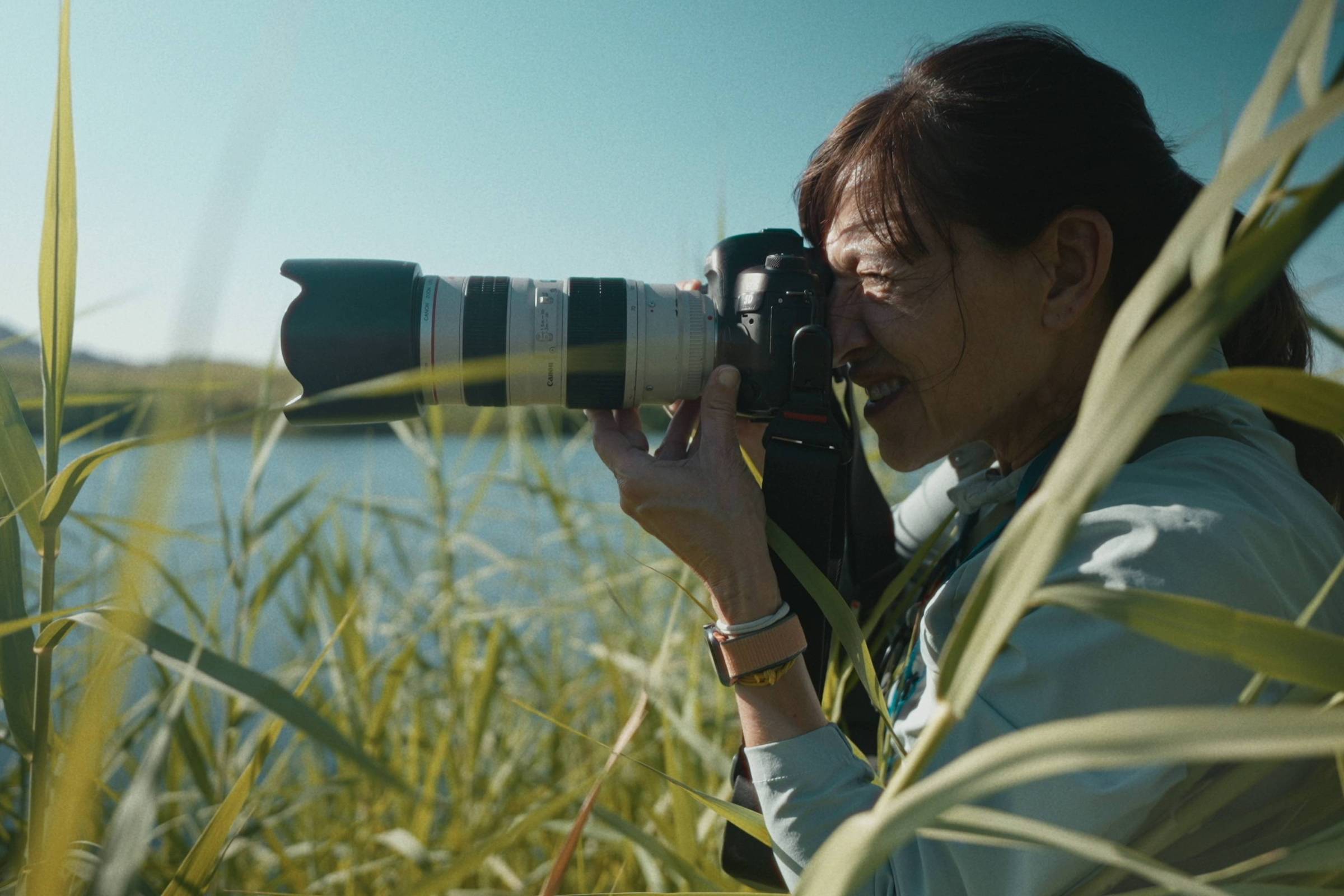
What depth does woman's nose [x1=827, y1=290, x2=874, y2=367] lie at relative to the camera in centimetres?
86

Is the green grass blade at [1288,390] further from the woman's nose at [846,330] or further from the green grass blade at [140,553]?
the woman's nose at [846,330]

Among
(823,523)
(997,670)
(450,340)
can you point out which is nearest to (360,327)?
(450,340)

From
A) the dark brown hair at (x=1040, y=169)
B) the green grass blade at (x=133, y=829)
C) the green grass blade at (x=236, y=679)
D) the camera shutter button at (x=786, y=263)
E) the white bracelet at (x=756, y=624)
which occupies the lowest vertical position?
A: the white bracelet at (x=756, y=624)

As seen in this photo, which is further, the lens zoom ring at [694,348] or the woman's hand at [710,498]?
the lens zoom ring at [694,348]

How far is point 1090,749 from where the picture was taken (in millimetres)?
207

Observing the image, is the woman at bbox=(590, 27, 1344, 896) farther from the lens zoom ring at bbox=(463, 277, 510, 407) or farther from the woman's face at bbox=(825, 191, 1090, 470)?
the lens zoom ring at bbox=(463, 277, 510, 407)

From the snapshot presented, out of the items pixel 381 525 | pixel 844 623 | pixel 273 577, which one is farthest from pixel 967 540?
pixel 381 525

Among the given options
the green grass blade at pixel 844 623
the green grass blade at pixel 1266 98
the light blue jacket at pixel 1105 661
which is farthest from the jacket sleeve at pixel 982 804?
the green grass blade at pixel 1266 98

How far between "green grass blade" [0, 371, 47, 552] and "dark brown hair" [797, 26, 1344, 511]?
0.68m

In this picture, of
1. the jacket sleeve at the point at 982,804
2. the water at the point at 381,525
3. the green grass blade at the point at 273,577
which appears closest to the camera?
the jacket sleeve at the point at 982,804

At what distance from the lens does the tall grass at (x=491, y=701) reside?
21 centimetres

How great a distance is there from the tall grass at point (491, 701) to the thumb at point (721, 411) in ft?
0.66

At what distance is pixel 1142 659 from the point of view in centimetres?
52

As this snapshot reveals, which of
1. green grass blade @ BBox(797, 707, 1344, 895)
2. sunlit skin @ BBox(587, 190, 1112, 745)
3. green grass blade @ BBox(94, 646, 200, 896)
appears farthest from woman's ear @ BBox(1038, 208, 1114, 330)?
green grass blade @ BBox(94, 646, 200, 896)
